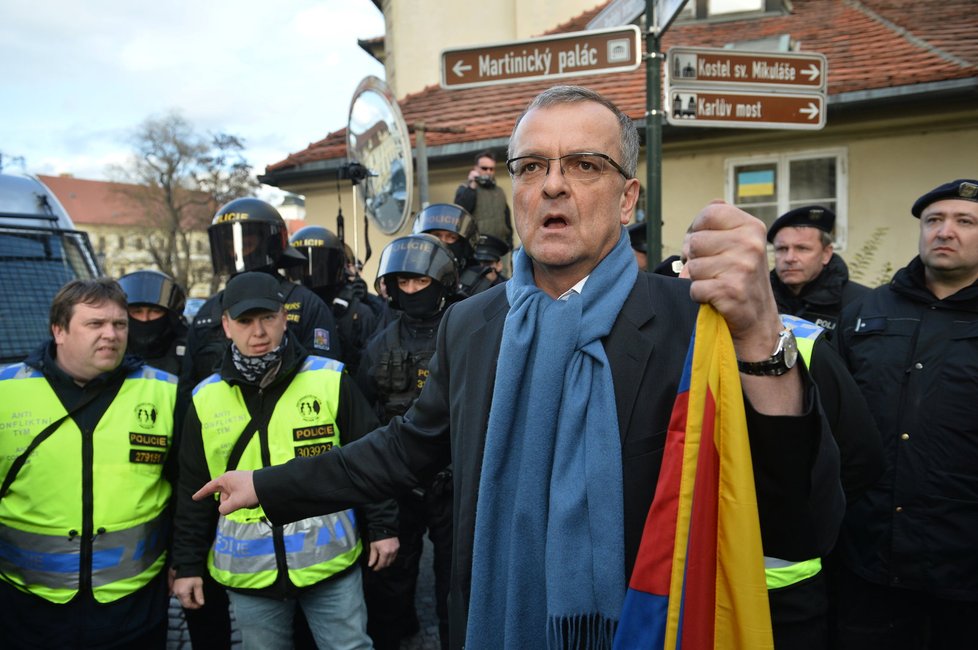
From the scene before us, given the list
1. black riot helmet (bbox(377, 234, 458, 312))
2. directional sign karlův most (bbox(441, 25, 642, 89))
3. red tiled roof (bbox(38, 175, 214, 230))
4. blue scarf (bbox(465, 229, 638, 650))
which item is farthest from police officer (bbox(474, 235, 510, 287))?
red tiled roof (bbox(38, 175, 214, 230))

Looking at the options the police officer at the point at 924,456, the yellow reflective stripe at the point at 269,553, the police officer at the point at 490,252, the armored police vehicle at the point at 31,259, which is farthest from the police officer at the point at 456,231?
the police officer at the point at 924,456

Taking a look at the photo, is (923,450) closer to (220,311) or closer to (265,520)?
(265,520)

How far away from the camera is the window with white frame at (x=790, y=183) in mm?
9820

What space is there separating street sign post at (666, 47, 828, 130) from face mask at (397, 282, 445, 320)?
179cm

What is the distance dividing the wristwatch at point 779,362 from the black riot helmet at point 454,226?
15.4 ft

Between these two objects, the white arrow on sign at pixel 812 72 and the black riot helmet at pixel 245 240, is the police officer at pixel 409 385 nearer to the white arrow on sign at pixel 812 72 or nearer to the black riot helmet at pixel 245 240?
the black riot helmet at pixel 245 240

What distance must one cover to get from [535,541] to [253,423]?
198 centimetres

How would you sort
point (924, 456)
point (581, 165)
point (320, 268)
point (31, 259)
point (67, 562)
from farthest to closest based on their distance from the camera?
1. point (320, 268)
2. point (31, 259)
3. point (67, 562)
4. point (924, 456)
5. point (581, 165)

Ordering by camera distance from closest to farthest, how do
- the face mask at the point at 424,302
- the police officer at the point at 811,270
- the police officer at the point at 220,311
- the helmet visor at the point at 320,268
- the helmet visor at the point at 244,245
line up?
the police officer at the point at 220,311 → the police officer at the point at 811,270 → the face mask at the point at 424,302 → the helmet visor at the point at 244,245 → the helmet visor at the point at 320,268

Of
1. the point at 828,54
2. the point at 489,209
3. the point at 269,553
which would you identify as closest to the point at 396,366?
the point at 269,553

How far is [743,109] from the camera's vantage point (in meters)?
4.58

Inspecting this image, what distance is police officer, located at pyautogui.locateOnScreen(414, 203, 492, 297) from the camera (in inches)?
233

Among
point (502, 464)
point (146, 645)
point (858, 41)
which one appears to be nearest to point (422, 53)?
point (858, 41)

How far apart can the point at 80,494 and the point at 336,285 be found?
3.71m
